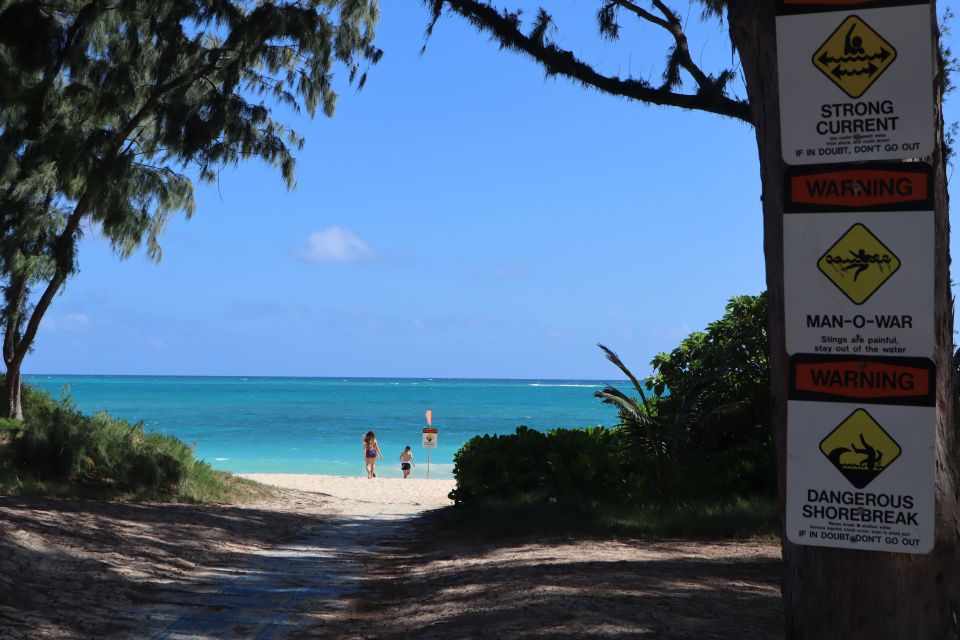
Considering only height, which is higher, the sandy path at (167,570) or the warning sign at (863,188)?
the warning sign at (863,188)

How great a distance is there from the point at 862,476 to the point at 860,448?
3.6 inches

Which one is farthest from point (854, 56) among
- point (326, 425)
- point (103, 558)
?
point (326, 425)

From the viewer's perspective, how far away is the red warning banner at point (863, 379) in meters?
3.00

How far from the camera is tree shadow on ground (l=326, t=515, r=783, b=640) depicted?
5.91m

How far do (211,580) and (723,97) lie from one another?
7016 millimetres

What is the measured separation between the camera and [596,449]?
46.4 feet

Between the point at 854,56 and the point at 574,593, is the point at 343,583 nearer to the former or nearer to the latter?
the point at 574,593

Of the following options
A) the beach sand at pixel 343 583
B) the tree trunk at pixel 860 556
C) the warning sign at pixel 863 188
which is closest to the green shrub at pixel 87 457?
the beach sand at pixel 343 583

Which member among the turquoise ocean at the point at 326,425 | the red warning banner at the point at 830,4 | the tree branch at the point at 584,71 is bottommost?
the turquoise ocean at the point at 326,425

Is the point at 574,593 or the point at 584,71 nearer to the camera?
the point at 574,593

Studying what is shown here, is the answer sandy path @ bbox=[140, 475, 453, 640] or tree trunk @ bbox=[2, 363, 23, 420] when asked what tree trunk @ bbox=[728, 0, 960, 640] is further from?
tree trunk @ bbox=[2, 363, 23, 420]

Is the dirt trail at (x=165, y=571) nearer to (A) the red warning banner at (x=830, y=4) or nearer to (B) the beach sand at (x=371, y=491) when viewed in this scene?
(A) the red warning banner at (x=830, y=4)

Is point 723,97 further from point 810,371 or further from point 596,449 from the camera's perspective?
point 810,371

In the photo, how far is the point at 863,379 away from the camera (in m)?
3.04
